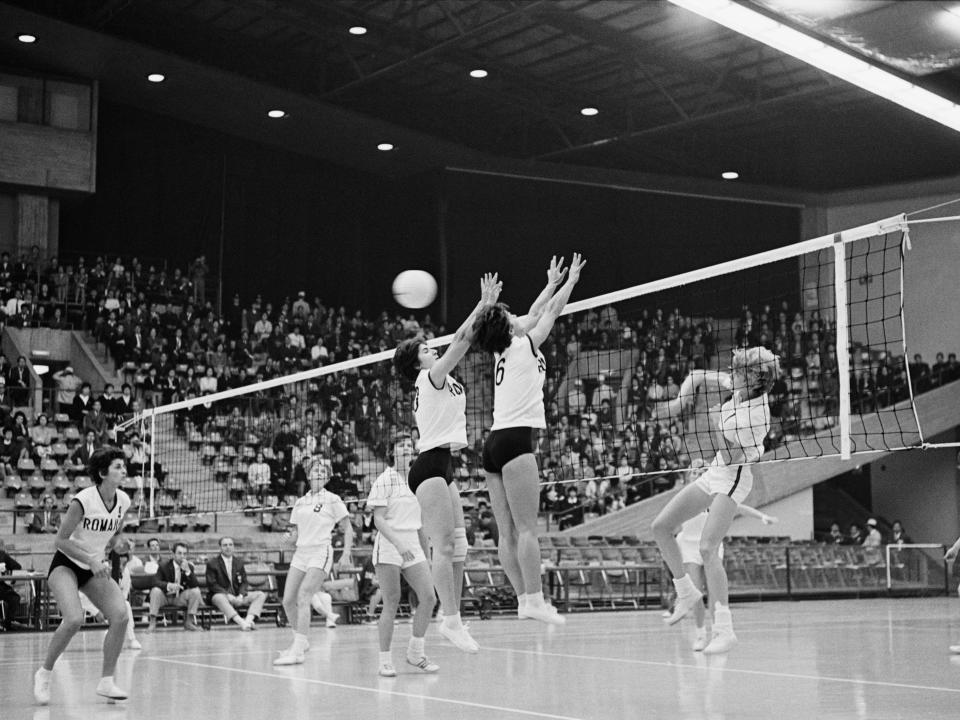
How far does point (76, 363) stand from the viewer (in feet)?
96.3

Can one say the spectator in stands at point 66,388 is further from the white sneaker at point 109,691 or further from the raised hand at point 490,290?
the raised hand at point 490,290

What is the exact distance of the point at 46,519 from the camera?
868 inches

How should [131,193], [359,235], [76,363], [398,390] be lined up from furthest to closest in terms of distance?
1. [359,235]
2. [131,193]
3. [76,363]
4. [398,390]

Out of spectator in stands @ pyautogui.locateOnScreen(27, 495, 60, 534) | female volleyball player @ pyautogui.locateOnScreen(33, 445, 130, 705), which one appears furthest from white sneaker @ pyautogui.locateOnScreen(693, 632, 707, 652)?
spectator in stands @ pyautogui.locateOnScreen(27, 495, 60, 534)

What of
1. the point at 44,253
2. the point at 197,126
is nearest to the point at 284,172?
the point at 197,126

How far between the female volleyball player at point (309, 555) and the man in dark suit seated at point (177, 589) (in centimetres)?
652

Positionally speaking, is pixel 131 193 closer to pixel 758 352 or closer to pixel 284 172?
pixel 284 172

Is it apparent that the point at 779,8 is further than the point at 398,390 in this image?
No

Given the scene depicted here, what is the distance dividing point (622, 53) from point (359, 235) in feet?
37.1

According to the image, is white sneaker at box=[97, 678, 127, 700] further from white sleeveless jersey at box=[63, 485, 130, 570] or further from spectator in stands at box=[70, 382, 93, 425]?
spectator in stands at box=[70, 382, 93, 425]

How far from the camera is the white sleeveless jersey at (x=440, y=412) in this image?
9188mm

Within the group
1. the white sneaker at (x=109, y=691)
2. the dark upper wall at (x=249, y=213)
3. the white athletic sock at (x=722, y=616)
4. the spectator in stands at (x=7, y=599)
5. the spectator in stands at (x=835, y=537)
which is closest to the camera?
the white sneaker at (x=109, y=691)

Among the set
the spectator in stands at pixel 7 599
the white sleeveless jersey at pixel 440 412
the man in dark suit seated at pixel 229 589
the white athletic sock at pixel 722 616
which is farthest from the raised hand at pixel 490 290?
the spectator in stands at pixel 7 599

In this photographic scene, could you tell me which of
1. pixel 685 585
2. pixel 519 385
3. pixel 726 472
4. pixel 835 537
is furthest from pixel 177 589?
pixel 835 537
